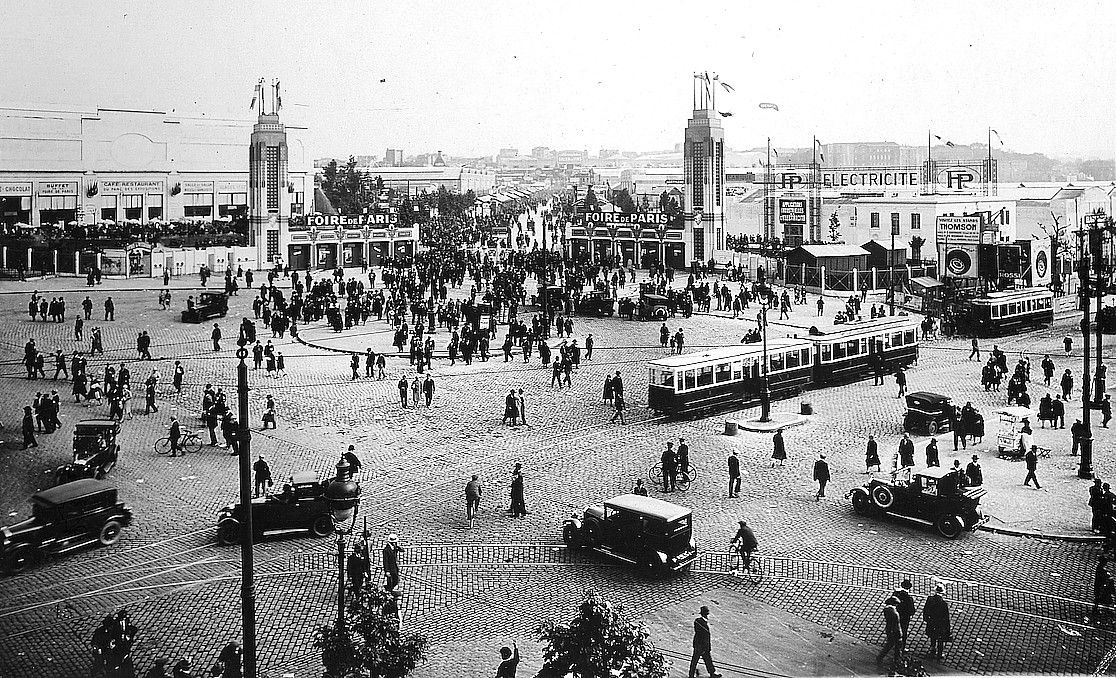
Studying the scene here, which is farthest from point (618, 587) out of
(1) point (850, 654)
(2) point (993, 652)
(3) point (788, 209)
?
(3) point (788, 209)

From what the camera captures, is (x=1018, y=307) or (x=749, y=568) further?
(x=1018, y=307)

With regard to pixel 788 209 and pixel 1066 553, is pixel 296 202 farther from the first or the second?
pixel 1066 553

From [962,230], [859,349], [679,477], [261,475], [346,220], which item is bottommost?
[679,477]

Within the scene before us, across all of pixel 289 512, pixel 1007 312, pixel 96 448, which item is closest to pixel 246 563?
pixel 289 512

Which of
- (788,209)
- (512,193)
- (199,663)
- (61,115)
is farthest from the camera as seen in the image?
(512,193)

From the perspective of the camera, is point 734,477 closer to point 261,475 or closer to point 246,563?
point 261,475

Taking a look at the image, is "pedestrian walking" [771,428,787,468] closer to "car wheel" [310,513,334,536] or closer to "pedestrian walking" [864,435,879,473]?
"pedestrian walking" [864,435,879,473]

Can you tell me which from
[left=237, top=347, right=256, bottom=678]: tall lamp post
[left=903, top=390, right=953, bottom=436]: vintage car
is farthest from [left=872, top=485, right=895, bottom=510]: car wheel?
[left=237, top=347, right=256, bottom=678]: tall lamp post
